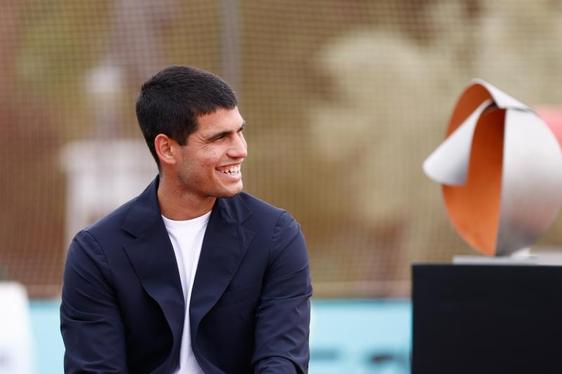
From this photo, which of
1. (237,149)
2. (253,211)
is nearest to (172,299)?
(253,211)

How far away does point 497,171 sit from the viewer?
203 inches

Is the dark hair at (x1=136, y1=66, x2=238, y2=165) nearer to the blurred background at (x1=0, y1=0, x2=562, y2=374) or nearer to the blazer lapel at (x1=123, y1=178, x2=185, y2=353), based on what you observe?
the blazer lapel at (x1=123, y1=178, x2=185, y2=353)

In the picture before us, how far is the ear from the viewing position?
3.48 meters

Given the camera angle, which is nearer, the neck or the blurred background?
the neck

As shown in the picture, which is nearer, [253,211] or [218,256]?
[218,256]

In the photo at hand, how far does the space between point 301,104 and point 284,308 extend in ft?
28.7

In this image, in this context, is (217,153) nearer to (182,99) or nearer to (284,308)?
(182,99)

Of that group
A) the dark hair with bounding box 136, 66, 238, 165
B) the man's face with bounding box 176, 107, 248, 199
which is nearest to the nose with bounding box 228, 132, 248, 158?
the man's face with bounding box 176, 107, 248, 199

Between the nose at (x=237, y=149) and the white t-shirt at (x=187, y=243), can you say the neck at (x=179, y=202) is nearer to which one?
the white t-shirt at (x=187, y=243)

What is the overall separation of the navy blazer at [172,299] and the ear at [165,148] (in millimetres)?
139

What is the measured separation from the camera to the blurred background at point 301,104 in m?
11.1

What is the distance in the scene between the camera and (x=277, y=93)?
11398mm

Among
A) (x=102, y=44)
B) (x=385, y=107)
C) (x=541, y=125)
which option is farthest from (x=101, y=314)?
(x=385, y=107)

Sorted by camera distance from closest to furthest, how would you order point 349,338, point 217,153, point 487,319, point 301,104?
point 217,153
point 487,319
point 349,338
point 301,104
